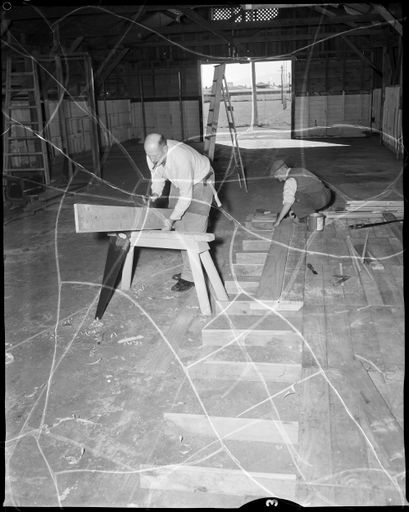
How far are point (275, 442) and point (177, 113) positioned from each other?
20.2 m

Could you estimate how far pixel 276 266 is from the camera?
4410 mm

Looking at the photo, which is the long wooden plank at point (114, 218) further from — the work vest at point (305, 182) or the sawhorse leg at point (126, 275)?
the work vest at point (305, 182)

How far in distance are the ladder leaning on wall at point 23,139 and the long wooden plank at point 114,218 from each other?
434 centimetres

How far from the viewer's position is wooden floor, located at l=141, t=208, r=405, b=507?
Result: 2279 mm

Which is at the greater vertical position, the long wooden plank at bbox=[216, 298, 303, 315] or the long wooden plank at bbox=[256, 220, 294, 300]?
the long wooden plank at bbox=[256, 220, 294, 300]

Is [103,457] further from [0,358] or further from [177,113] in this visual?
[177,113]

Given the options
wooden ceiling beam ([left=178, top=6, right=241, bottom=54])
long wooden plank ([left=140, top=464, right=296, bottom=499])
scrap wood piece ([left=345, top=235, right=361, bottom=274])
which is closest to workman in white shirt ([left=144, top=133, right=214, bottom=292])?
scrap wood piece ([left=345, top=235, right=361, bottom=274])

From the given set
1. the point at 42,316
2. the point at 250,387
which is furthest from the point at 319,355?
the point at 42,316

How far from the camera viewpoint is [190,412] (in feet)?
9.87

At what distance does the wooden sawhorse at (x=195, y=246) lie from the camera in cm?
408

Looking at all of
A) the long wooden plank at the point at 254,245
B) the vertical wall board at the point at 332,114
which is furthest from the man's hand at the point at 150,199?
the vertical wall board at the point at 332,114

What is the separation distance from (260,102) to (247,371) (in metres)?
38.0

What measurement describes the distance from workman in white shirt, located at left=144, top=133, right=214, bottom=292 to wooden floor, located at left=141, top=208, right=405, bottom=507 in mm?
662

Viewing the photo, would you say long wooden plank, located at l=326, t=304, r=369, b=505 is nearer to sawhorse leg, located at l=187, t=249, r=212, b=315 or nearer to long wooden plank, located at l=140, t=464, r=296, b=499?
long wooden plank, located at l=140, t=464, r=296, b=499
